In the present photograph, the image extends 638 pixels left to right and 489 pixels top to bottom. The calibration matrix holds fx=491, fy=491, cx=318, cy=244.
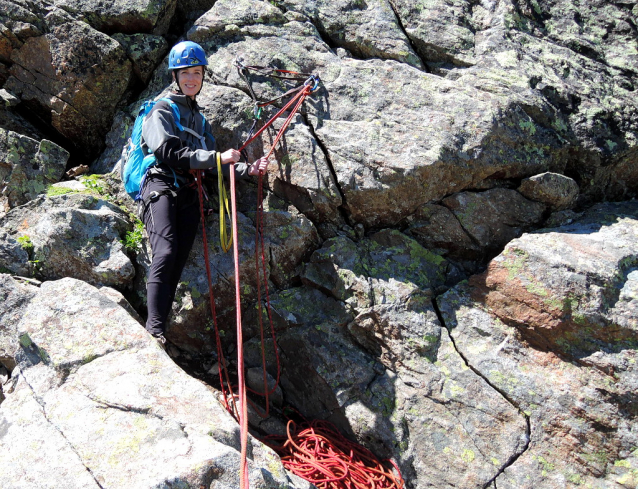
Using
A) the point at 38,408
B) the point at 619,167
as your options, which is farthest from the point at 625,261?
the point at 38,408

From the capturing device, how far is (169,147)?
526 cm

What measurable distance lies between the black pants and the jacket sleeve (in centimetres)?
34

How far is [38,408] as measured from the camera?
3887 millimetres

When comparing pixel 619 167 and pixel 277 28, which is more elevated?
pixel 277 28

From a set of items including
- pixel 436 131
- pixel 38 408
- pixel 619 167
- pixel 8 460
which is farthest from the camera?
pixel 619 167

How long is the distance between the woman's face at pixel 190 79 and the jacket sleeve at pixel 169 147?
0.49 m

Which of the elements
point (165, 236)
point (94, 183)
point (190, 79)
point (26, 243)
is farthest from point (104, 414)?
point (190, 79)

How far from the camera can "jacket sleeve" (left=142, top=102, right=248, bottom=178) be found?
5238 mm

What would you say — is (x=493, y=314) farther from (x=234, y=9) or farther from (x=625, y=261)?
(x=234, y=9)

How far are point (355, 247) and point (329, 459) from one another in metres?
2.45

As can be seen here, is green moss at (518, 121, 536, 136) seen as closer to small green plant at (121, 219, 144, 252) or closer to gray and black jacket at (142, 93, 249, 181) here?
gray and black jacket at (142, 93, 249, 181)

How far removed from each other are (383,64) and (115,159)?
156 inches

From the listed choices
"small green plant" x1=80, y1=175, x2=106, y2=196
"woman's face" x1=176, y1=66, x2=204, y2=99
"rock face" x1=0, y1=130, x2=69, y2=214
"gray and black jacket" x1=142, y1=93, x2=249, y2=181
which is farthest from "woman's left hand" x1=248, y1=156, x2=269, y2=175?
"rock face" x1=0, y1=130, x2=69, y2=214

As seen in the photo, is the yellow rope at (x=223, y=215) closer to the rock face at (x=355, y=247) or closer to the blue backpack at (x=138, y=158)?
the rock face at (x=355, y=247)
